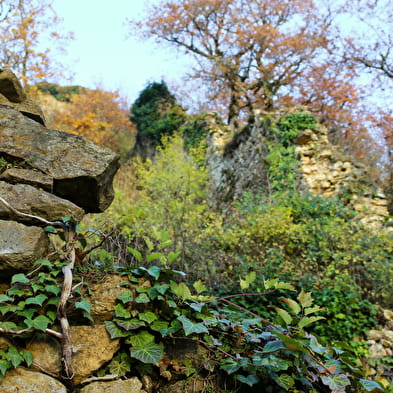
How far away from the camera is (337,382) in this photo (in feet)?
5.71

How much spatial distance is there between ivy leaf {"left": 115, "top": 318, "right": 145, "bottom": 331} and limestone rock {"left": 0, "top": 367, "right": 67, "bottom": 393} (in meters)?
0.39

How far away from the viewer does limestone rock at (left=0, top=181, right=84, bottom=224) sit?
197 centimetres

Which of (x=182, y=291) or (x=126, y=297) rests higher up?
(x=182, y=291)

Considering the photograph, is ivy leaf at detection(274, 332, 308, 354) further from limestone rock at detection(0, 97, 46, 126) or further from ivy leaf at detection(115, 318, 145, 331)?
limestone rock at detection(0, 97, 46, 126)

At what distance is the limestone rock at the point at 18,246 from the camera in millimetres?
1737

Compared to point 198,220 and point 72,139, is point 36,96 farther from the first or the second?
point 72,139

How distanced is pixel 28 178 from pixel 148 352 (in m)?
1.35

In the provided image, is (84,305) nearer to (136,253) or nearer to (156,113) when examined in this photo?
(136,253)

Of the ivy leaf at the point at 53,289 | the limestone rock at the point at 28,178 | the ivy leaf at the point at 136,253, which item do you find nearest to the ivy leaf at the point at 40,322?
the ivy leaf at the point at 53,289

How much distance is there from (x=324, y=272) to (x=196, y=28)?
40.7 ft

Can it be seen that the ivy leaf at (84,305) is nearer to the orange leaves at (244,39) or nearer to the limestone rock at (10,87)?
the limestone rock at (10,87)

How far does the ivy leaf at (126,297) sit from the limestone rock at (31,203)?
23.8 inches

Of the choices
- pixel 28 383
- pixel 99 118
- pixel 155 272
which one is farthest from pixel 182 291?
pixel 99 118

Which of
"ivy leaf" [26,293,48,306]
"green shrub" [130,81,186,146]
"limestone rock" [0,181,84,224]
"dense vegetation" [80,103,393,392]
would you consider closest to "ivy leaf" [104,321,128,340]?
"ivy leaf" [26,293,48,306]
